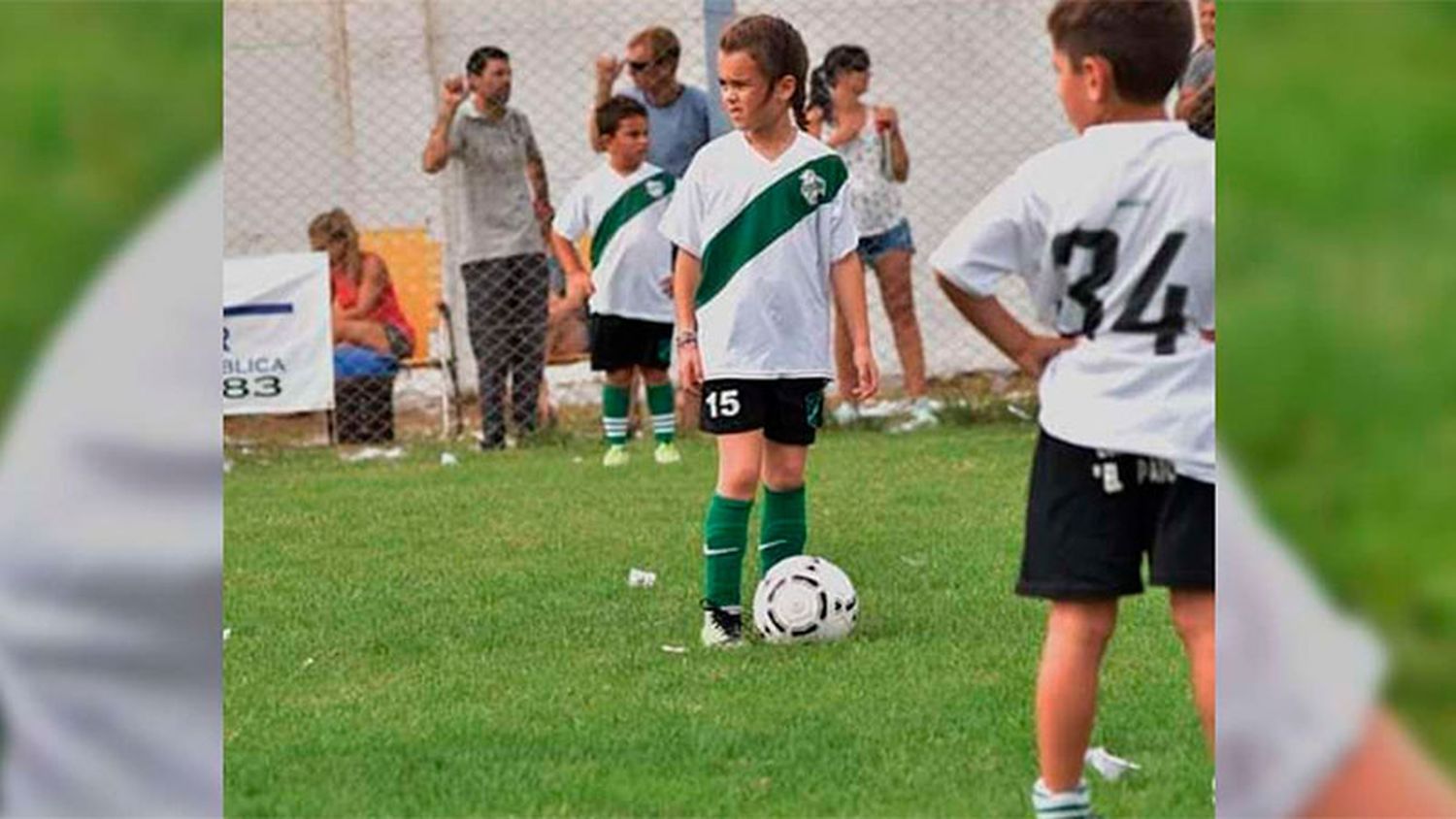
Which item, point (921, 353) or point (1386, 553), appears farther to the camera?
point (921, 353)

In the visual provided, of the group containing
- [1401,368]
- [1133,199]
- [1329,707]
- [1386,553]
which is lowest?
[1329,707]

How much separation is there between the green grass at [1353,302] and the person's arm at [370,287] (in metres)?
4.33

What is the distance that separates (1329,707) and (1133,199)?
1.45 ft

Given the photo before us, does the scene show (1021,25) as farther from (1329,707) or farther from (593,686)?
(1329,707)

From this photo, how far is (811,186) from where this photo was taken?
3.29 meters

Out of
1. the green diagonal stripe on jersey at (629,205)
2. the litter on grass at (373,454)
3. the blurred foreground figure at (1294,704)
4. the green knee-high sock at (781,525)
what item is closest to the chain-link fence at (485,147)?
the litter on grass at (373,454)

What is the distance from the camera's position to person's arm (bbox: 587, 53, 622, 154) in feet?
17.3

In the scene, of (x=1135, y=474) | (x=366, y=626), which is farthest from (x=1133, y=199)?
(x=366, y=626)

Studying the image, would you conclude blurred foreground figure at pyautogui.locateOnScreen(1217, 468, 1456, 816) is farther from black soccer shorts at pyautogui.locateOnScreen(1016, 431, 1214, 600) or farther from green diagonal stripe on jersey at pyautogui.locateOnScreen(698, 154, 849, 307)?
green diagonal stripe on jersey at pyautogui.locateOnScreen(698, 154, 849, 307)

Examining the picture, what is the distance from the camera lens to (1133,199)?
198cm

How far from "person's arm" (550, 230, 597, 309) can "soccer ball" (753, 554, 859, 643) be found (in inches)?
93.6

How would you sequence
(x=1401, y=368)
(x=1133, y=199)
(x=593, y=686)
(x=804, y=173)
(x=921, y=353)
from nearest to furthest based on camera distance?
(x=1401, y=368) < (x=1133, y=199) < (x=593, y=686) < (x=804, y=173) < (x=921, y=353)

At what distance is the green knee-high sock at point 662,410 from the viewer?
555 cm

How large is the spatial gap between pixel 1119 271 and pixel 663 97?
3.39 metres
